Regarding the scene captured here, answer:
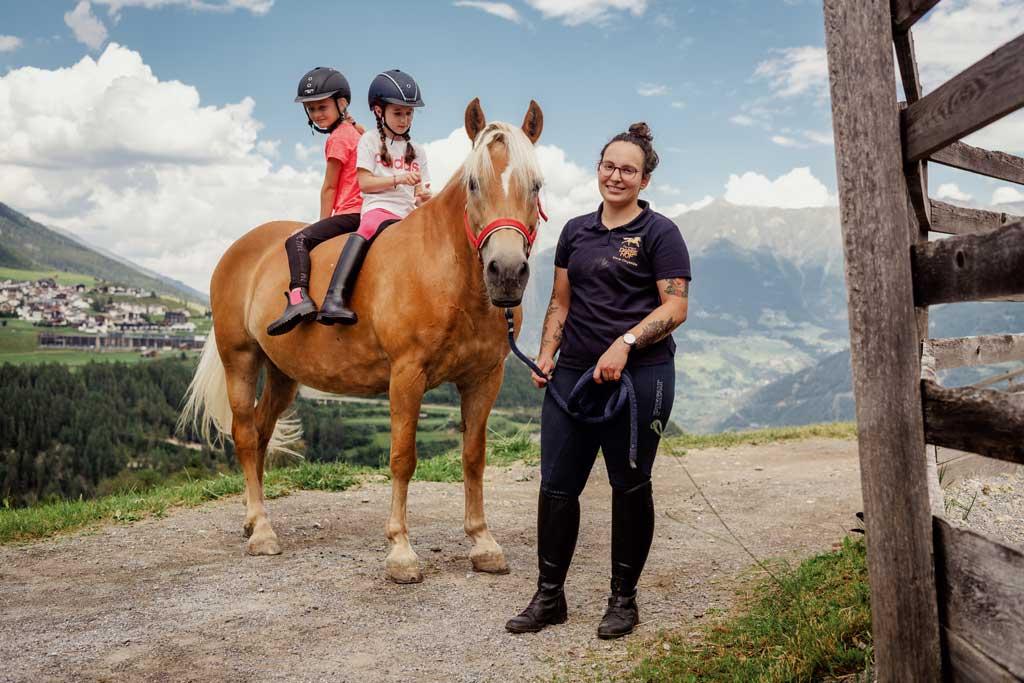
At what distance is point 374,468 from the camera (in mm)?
9336

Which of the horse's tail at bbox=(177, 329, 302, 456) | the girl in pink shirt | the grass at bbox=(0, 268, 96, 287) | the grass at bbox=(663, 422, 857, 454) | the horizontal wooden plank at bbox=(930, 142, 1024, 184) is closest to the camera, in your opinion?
the horizontal wooden plank at bbox=(930, 142, 1024, 184)

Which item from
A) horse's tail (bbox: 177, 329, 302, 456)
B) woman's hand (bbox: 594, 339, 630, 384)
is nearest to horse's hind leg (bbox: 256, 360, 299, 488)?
horse's tail (bbox: 177, 329, 302, 456)

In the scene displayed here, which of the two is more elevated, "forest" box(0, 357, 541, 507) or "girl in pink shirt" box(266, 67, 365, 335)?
"girl in pink shirt" box(266, 67, 365, 335)

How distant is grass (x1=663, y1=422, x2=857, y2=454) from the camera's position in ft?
35.4

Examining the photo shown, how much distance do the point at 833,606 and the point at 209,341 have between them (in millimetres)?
5944

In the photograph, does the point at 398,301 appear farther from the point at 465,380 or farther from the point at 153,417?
the point at 153,417

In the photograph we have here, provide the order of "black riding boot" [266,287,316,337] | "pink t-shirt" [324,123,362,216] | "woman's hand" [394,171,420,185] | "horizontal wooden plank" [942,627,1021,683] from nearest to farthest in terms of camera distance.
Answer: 1. "horizontal wooden plank" [942,627,1021,683]
2. "woman's hand" [394,171,420,185]
3. "black riding boot" [266,287,316,337]
4. "pink t-shirt" [324,123,362,216]

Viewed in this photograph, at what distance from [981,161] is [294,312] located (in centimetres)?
434

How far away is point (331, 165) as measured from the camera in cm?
617

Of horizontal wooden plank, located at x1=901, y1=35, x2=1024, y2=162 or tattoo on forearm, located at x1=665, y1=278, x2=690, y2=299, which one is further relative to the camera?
tattoo on forearm, located at x1=665, y1=278, x2=690, y2=299

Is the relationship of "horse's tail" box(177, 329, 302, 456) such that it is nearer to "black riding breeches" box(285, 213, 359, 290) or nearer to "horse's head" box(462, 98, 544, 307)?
"black riding breeches" box(285, 213, 359, 290)

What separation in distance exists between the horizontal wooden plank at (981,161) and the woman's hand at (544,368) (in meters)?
2.03

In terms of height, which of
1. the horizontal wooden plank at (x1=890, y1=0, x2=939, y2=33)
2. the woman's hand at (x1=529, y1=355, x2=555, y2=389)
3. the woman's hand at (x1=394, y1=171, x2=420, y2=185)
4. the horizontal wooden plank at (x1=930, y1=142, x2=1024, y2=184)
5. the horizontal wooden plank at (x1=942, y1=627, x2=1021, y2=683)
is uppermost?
the woman's hand at (x1=394, y1=171, x2=420, y2=185)

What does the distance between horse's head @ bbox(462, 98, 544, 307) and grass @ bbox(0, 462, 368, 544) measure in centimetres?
456
